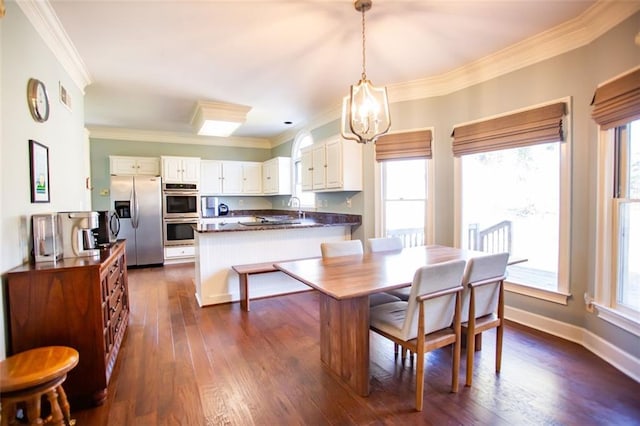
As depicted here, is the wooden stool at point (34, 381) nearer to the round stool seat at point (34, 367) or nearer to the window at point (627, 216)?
the round stool seat at point (34, 367)

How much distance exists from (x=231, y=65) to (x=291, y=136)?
3.13 m

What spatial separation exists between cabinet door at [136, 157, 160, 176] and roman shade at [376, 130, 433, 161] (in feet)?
14.6

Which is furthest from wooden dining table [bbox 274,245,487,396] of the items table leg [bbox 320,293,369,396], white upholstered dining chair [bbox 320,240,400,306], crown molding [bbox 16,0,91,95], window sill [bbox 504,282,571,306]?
crown molding [bbox 16,0,91,95]

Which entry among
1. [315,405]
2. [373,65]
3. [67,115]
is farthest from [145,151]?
[315,405]

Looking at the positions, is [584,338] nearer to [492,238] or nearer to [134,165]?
[492,238]

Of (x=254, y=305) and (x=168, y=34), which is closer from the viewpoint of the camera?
(x=168, y=34)

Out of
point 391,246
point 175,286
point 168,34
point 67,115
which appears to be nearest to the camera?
point 168,34

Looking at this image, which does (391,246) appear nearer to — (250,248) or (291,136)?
(250,248)

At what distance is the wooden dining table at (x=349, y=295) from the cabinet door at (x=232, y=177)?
4.84 metres

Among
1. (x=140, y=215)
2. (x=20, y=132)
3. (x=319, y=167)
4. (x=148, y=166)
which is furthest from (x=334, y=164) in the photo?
(x=148, y=166)

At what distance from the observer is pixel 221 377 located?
7.57 feet

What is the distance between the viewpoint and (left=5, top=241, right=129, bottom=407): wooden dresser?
5.99 feet

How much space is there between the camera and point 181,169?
6.29 m

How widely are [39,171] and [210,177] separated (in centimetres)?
453
